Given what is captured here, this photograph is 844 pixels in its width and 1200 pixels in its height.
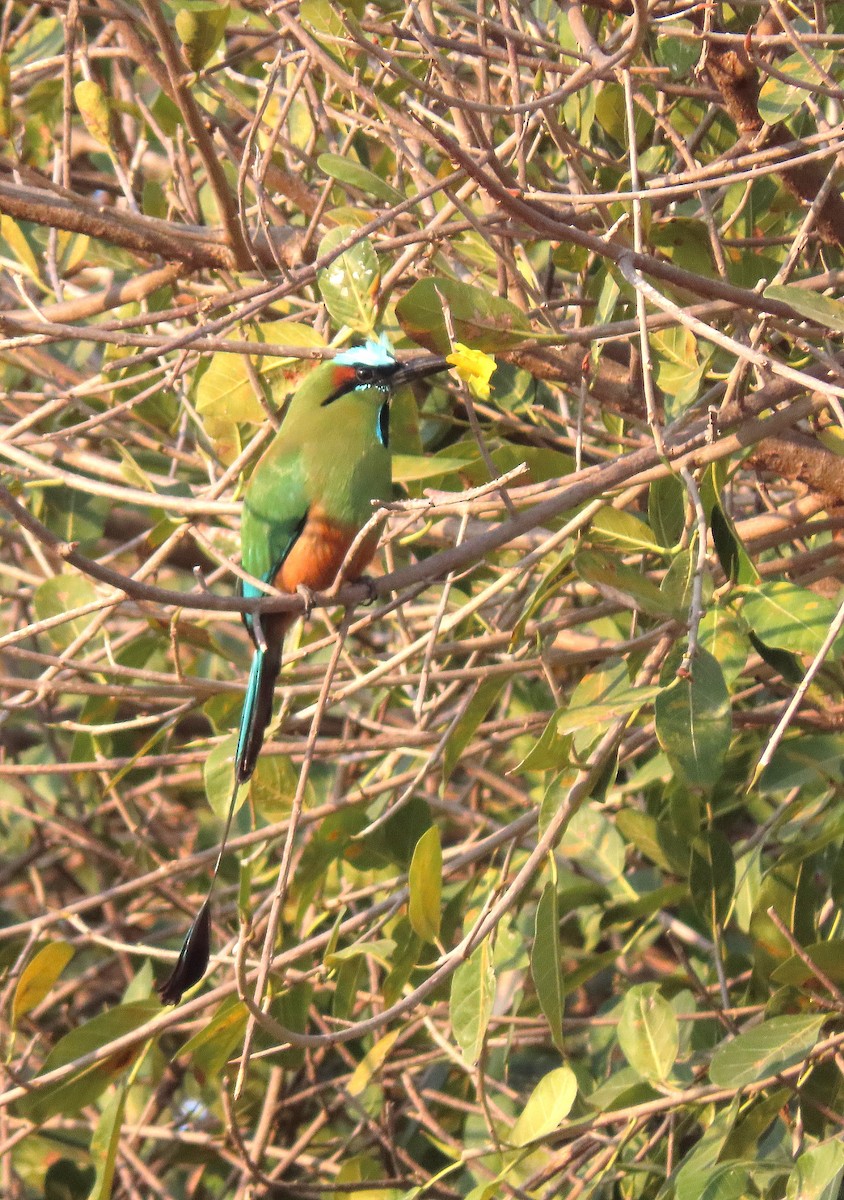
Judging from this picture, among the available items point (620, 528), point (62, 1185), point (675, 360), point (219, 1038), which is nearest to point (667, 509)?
point (620, 528)

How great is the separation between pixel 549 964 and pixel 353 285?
113 centimetres

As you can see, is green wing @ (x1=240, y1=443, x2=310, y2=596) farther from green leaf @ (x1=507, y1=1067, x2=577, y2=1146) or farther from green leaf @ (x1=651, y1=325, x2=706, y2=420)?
green leaf @ (x1=507, y1=1067, x2=577, y2=1146)

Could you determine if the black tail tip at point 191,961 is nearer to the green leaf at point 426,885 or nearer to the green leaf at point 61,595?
the green leaf at point 426,885

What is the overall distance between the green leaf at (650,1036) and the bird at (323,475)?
955mm

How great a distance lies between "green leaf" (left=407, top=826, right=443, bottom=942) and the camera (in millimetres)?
2152

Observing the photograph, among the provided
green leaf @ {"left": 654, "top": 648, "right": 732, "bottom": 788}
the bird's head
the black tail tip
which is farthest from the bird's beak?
the black tail tip

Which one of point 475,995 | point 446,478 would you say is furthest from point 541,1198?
point 446,478

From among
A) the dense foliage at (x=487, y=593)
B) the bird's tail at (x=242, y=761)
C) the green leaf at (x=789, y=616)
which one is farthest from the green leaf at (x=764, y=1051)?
the bird's tail at (x=242, y=761)

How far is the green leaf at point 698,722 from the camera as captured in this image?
1.89 metres

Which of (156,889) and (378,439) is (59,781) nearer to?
(156,889)

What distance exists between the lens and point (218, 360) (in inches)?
109

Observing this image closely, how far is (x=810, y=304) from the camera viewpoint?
1867mm

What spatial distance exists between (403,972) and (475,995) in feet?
0.99

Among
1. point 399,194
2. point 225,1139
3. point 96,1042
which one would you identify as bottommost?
point 225,1139
